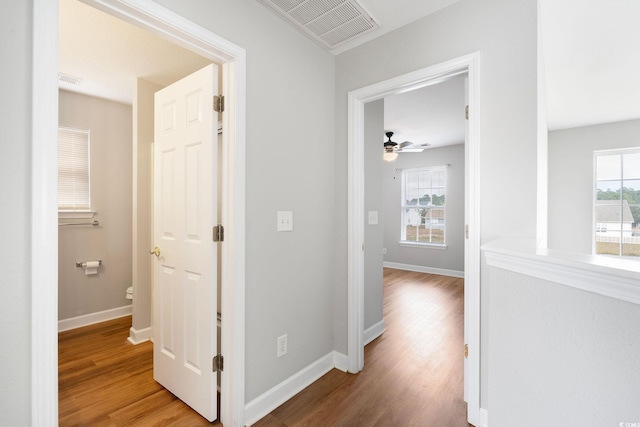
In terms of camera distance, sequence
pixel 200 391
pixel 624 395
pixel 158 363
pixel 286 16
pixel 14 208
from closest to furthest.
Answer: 1. pixel 624 395
2. pixel 14 208
3. pixel 200 391
4. pixel 286 16
5. pixel 158 363

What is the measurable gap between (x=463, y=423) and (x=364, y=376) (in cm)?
73

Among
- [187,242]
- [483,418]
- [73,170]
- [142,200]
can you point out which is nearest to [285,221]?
[187,242]

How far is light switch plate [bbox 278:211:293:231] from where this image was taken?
1938mm

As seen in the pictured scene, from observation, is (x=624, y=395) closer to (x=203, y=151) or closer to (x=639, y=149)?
(x=203, y=151)

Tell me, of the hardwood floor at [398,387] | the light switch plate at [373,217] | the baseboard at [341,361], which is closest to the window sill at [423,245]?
the hardwood floor at [398,387]

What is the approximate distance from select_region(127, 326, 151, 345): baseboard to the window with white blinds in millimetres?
1550

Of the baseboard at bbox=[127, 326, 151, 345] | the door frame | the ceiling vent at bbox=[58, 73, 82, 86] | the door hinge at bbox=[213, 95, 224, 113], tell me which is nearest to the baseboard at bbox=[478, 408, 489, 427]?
the door frame

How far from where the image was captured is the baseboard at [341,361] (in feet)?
7.55

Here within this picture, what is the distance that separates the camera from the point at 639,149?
4.31 metres

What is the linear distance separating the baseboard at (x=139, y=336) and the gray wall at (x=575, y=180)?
20.0 ft

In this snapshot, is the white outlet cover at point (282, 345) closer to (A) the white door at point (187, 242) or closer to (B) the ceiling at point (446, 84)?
(A) the white door at point (187, 242)

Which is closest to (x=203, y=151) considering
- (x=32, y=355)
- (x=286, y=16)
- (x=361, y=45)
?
(x=286, y=16)

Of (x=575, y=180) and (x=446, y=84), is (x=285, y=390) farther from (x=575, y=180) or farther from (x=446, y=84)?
(x=575, y=180)

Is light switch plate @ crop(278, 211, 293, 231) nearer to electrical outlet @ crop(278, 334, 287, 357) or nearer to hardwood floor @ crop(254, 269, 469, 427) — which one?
electrical outlet @ crop(278, 334, 287, 357)
